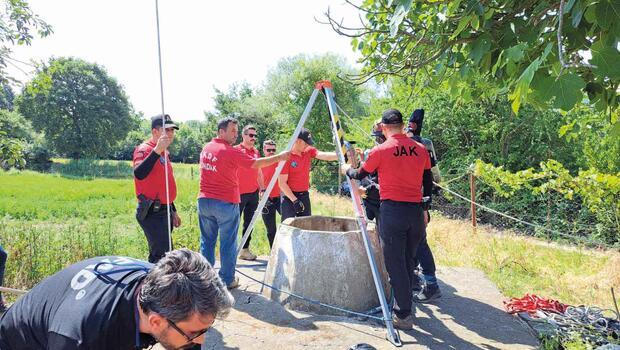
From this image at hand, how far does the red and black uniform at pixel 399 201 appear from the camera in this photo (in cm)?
443

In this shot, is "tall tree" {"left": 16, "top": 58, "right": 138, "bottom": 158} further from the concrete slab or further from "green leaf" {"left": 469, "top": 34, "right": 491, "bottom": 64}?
"green leaf" {"left": 469, "top": 34, "right": 491, "bottom": 64}

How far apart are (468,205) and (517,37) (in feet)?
32.7

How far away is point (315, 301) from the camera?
15.9ft

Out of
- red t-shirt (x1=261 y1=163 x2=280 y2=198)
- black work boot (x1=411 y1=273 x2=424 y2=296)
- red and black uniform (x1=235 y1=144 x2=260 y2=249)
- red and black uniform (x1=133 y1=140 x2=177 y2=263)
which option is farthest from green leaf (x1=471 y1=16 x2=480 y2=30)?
red t-shirt (x1=261 y1=163 x2=280 y2=198)

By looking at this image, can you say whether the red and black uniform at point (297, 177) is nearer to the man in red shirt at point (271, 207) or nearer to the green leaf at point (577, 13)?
the man in red shirt at point (271, 207)

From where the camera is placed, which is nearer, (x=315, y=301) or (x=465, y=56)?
(x=465, y=56)

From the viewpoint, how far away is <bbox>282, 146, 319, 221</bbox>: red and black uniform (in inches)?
246

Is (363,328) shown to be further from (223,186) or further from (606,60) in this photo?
(606,60)

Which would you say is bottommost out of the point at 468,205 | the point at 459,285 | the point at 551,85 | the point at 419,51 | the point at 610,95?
the point at 459,285

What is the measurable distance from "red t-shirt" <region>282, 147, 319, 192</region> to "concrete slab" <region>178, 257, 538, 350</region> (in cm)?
160

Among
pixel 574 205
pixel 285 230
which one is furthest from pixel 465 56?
pixel 574 205

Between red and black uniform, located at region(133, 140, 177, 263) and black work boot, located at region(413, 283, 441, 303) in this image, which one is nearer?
red and black uniform, located at region(133, 140, 177, 263)

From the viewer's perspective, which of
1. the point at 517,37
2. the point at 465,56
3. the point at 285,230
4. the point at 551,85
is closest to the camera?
the point at 551,85

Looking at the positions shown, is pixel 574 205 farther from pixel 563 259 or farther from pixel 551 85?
pixel 551 85
